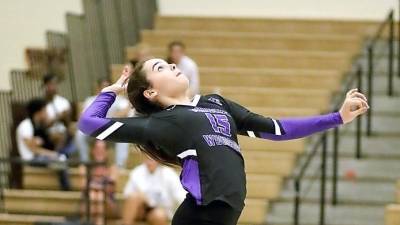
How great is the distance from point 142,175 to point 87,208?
65 cm

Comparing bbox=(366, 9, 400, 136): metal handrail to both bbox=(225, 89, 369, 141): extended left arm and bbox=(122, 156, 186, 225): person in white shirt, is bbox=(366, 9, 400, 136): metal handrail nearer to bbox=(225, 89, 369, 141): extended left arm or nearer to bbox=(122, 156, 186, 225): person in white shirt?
bbox=(122, 156, 186, 225): person in white shirt

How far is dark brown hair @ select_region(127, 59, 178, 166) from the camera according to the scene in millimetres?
4480

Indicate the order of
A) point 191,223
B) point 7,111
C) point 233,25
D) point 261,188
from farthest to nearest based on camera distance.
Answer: point 233,25, point 7,111, point 261,188, point 191,223

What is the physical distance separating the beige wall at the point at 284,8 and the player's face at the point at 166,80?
325 inches

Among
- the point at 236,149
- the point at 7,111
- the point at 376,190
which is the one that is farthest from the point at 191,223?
the point at 7,111

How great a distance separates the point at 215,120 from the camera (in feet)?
14.6

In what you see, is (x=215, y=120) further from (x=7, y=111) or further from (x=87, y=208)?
(x=7, y=111)

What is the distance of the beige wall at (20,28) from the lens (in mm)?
12375

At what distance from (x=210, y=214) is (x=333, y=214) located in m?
5.54

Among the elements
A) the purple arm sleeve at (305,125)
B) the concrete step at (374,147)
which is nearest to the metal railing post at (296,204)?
the concrete step at (374,147)

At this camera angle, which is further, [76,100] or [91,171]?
[76,100]

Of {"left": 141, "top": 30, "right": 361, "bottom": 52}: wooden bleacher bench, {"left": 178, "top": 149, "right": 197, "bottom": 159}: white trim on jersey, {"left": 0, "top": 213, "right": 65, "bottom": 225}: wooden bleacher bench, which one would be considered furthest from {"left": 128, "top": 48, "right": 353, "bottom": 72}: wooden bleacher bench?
{"left": 178, "top": 149, "right": 197, "bottom": 159}: white trim on jersey

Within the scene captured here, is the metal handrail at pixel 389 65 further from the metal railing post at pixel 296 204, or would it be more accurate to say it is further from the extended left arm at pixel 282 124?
the extended left arm at pixel 282 124

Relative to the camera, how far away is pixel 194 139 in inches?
173
